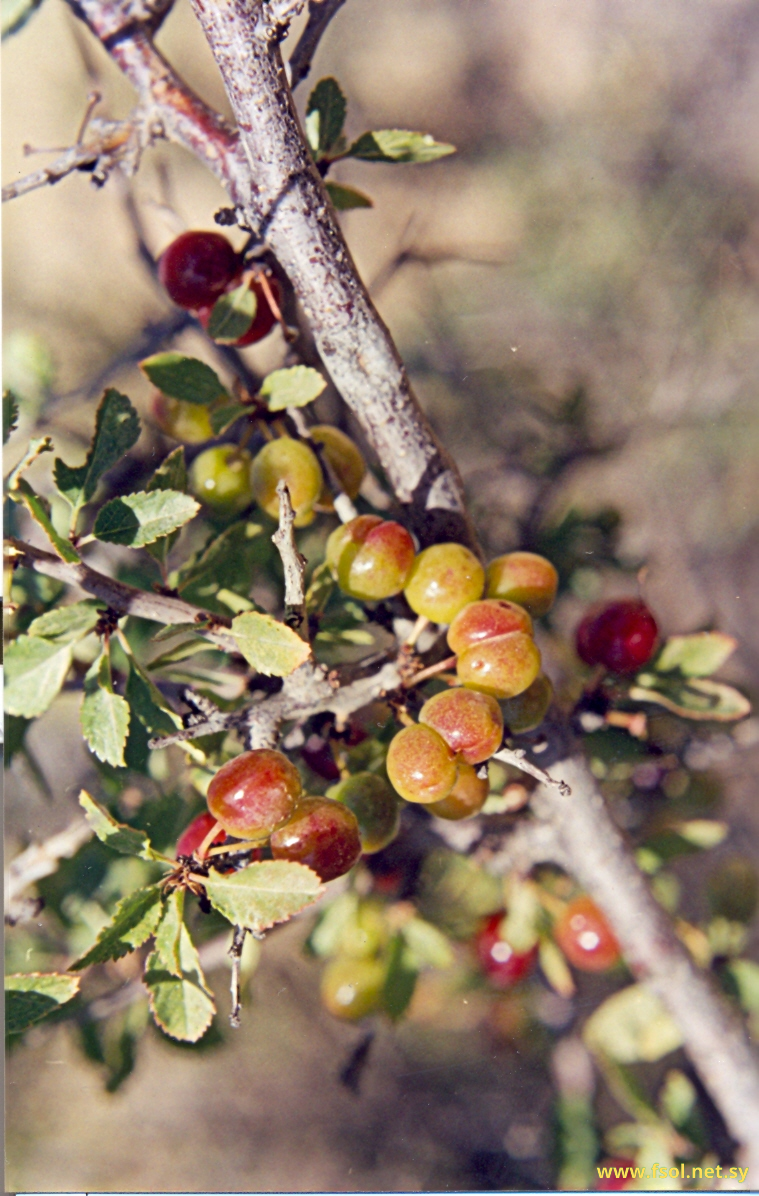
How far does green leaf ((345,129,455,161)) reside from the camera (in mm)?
671

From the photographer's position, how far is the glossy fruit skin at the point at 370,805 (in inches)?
24.7

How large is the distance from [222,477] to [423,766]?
0.37m

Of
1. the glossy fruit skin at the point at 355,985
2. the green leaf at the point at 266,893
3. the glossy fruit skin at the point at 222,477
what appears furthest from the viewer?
the glossy fruit skin at the point at 355,985

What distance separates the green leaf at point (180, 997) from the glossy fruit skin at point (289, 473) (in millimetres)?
375

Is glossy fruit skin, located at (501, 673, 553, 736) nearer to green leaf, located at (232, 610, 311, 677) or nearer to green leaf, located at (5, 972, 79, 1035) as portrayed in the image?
green leaf, located at (232, 610, 311, 677)

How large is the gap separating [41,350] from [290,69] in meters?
0.44

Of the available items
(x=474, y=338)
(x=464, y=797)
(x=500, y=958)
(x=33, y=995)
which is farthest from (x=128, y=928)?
(x=474, y=338)

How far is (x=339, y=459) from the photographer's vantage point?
0.71 metres

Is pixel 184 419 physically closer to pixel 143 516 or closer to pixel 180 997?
pixel 143 516

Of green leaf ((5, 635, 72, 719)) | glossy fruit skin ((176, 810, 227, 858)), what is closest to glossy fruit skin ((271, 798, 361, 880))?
glossy fruit skin ((176, 810, 227, 858))

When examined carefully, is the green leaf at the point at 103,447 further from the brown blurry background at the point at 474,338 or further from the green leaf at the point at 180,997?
the green leaf at the point at 180,997

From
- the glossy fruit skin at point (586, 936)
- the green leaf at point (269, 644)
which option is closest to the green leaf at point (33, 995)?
the green leaf at point (269, 644)

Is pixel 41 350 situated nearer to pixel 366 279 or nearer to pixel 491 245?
pixel 366 279

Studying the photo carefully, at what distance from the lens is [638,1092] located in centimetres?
90
